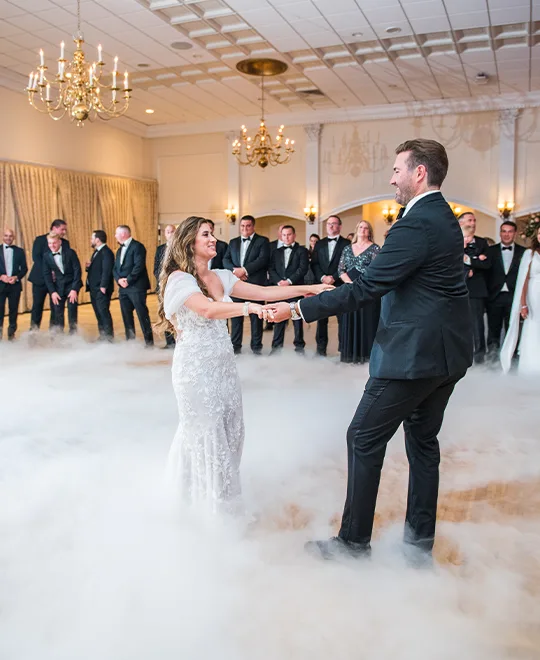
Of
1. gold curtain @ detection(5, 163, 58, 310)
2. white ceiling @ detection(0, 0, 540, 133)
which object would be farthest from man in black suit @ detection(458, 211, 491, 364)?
gold curtain @ detection(5, 163, 58, 310)

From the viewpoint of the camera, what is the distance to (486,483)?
3646 millimetres

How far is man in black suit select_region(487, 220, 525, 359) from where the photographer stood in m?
7.04

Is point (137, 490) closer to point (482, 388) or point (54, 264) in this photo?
point (482, 388)

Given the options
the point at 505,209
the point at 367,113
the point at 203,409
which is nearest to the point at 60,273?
the point at 203,409

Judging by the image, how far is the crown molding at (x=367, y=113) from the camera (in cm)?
1265

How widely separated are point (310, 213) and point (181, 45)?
208 inches

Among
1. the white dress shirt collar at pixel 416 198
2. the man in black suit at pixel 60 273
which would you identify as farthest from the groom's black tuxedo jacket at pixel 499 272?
the man in black suit at pixel 60 273

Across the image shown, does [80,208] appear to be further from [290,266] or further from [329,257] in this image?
[329,257]

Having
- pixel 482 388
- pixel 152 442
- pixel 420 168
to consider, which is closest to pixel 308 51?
pixel 482 388

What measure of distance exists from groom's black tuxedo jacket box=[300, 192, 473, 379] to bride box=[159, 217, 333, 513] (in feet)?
2.74

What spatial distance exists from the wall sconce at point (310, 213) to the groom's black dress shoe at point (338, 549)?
1208 cm

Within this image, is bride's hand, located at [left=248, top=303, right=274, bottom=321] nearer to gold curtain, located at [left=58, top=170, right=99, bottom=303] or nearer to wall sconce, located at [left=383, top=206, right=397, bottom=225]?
gold curtain, located at [left=58, top=170, right=99, bottom=303]

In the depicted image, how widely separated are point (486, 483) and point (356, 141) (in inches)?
453

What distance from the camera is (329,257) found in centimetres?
786
